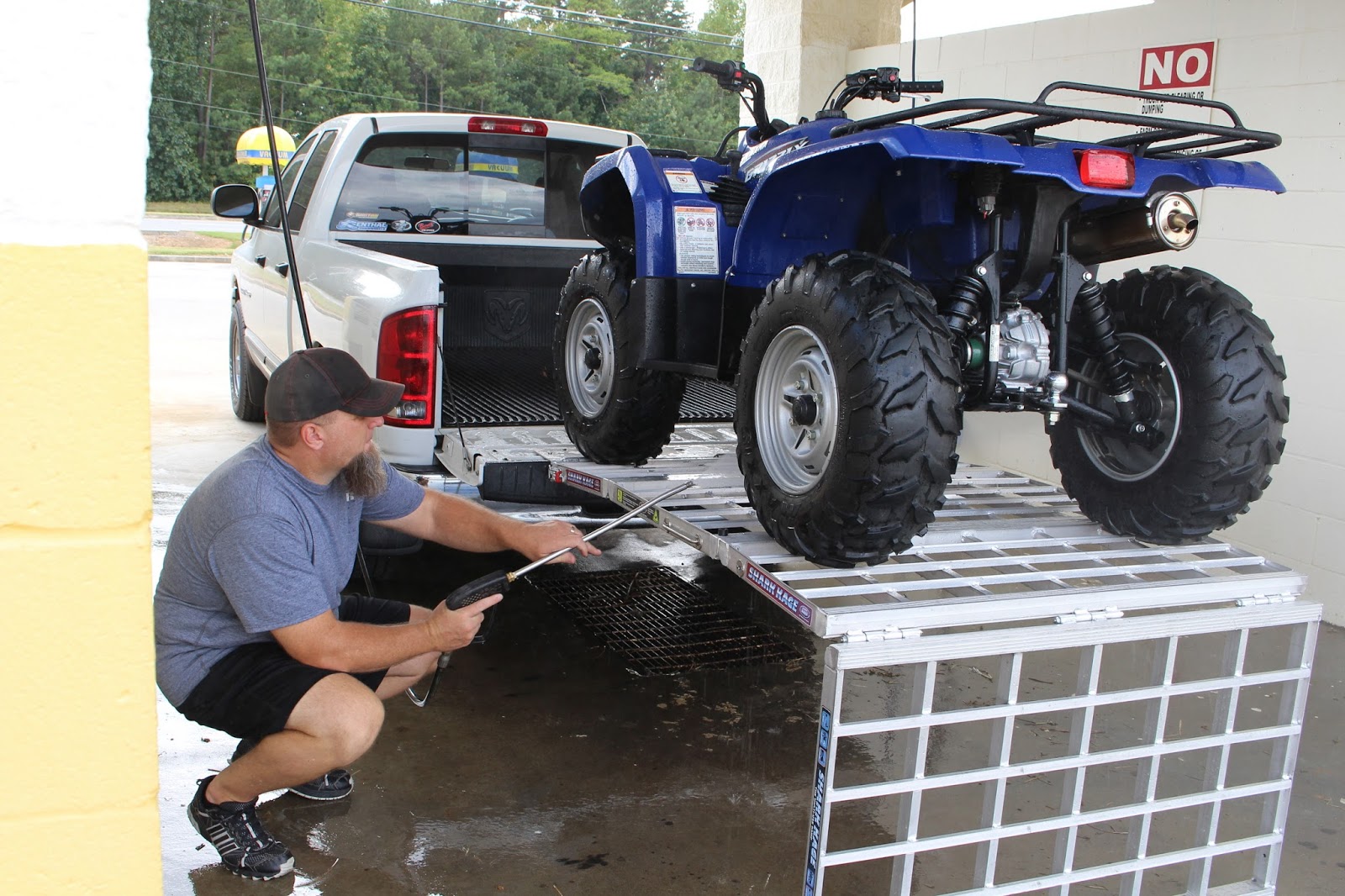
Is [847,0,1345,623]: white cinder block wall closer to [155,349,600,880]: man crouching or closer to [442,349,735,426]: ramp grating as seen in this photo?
[442,349,735,426]: ramp grating

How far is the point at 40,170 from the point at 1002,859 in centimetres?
299

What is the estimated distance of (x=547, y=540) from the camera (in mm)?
3441

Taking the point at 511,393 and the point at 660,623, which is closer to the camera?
the point at 660,623

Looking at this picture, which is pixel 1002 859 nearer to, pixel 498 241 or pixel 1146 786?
pixel 1146 786

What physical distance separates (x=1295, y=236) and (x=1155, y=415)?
2.60m

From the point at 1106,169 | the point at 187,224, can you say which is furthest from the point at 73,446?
the point at 187,224

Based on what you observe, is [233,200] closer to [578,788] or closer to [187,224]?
[578,788]

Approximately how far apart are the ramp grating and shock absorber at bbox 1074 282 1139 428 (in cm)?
160

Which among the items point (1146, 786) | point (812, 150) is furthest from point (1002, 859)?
point (812, 150)

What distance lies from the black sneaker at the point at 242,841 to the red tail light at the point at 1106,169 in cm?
271

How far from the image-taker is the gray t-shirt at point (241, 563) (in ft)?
9.76

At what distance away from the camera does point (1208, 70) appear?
582cm

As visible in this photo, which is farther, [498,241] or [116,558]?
[498,241]

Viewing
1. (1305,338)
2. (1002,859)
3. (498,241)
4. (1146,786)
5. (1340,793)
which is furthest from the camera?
(498,241)
